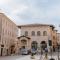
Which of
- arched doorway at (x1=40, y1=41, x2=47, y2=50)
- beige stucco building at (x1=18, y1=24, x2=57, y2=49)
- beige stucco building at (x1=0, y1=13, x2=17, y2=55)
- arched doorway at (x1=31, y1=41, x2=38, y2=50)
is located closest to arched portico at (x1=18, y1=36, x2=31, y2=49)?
beige stucco building at (x1=18, y1=24, x2=57, y2=49)

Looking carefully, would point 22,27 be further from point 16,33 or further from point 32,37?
point 16,33

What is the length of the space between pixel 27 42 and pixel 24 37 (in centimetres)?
191

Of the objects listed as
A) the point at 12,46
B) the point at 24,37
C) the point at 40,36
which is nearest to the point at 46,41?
the point at 40,36

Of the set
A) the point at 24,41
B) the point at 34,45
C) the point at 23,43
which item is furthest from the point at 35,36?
the point at 23,43

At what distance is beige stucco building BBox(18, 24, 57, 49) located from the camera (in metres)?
62.6

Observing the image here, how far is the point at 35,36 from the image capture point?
64562 mm

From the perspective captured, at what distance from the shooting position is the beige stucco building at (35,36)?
62625mm

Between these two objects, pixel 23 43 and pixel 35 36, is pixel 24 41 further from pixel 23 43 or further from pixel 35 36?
pixel 35 36

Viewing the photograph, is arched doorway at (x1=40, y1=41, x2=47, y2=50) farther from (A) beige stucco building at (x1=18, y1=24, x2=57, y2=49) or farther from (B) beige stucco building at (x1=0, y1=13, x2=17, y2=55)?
(B) beige stucco building at (x1=0, y1=13, x2=17, y2=55)

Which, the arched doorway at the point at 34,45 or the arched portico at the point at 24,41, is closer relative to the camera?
the arched portico at the point at 24,41

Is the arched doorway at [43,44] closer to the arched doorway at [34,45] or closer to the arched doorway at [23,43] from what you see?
the arched doorway at [34,45]

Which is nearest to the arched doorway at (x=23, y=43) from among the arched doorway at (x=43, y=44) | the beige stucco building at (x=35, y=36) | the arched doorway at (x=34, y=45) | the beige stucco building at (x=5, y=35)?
the beige stucco building at (x=35, y=36)

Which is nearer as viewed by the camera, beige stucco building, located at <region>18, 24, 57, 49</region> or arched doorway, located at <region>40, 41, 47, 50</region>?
arched doorway, located at <region>40, 41, 47, 50</region>

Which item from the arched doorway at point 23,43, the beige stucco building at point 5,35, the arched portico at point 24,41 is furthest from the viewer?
the arched doorway at point 23,43
